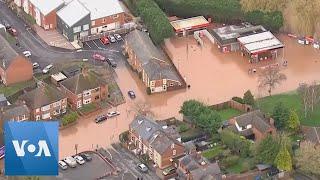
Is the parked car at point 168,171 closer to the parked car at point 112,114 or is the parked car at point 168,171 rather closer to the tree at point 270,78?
the parked car at point 112,114

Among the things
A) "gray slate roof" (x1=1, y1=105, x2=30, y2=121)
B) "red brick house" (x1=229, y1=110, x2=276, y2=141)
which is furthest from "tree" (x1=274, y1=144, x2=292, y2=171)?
"gray slate roof" (x1=1, y1=105, x2=30, y2=121)

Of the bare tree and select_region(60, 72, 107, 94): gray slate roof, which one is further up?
select_region(60, 72, 107, 94): gray slate roof

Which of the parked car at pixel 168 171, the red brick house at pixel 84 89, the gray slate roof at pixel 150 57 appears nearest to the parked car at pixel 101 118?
the red brick house at pixel 84 89

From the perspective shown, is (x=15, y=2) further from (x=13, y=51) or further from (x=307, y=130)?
(x=307, y=130)

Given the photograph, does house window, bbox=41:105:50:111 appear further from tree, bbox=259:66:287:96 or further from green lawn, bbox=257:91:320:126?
tree, bbox=259:66:287:96

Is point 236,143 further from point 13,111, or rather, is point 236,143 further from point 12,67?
point 12,67

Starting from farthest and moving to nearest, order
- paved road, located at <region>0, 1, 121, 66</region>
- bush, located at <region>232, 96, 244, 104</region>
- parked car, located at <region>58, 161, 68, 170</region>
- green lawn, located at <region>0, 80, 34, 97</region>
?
paved road, located at <region>0, 1, 121, 66</region>, green lawn, located at <region>0, 80, 34, 97</region>, bush, located at <region>232, 96, 244, 104</region>, parked car, located at <region>58, 161, 68, 170</region>

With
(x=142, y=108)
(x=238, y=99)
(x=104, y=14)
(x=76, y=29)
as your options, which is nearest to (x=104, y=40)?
(x=104, y=14)
